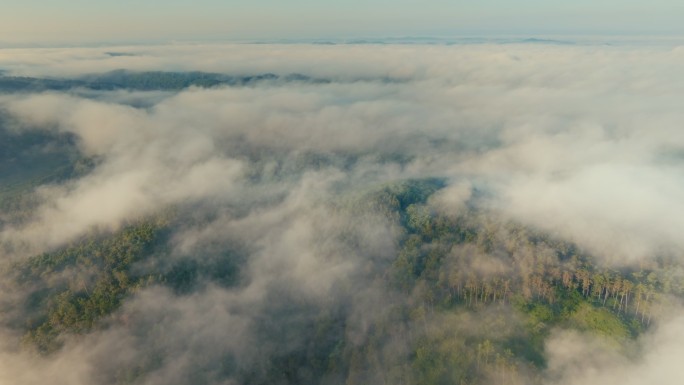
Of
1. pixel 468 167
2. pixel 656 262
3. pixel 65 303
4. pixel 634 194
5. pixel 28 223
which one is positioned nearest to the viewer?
pixel 65 303

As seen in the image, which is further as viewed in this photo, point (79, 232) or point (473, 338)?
point (79, 232)

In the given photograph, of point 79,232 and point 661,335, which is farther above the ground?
point 79,232

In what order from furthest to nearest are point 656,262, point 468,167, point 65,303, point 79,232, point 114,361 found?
1. point 468,167
2. point 79,232
3. point 656,262
4. point 65,303
5. point 114,361

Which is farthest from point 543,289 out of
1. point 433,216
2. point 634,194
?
point 634,194

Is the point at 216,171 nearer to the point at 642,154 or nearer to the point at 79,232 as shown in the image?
the point at 79,232

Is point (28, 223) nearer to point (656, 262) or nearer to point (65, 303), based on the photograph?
point (65, 303)

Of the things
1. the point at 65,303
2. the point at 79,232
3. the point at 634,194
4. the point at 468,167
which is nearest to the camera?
the point at 65,303

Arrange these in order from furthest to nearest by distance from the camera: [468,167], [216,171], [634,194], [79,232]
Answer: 1. [468,167]
2. [216,171]
3. [634,194]
4. [79,232]

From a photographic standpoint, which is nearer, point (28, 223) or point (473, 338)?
point (473, 338)

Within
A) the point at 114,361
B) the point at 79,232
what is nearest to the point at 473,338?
the point at 114,361
